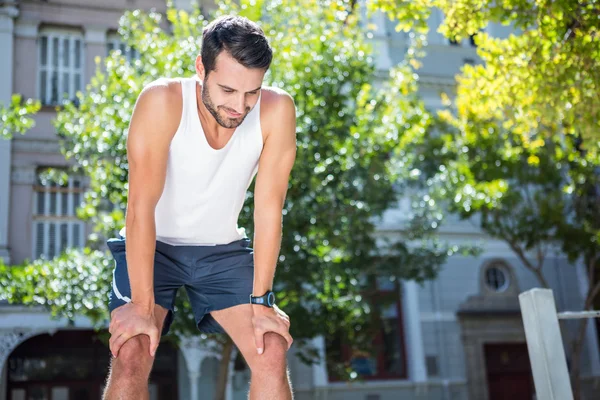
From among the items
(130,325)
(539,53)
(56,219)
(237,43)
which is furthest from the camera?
(56,219)

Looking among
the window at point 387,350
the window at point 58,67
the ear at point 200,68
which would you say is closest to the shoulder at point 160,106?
the ear at point 200,68

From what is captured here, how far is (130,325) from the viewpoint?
2.72 m

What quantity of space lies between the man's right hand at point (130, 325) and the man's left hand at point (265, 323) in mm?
370

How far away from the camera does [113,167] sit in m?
9.84

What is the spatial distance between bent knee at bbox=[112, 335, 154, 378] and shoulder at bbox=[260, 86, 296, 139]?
930 millimetres

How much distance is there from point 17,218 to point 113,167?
4709 mm

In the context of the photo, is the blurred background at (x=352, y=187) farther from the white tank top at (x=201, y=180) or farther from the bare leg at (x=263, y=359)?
the bare leg at (x=263, y=359)

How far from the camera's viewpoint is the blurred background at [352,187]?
7766 millimetres

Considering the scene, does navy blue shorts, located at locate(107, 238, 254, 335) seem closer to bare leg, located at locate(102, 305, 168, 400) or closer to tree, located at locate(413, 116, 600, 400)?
bare leg, located at locate(102, 305, 168, 400)

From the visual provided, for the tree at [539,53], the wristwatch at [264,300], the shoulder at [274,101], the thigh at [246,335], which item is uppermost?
the tree at [539,53]

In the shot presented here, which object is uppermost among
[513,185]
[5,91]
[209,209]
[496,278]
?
[5,91]

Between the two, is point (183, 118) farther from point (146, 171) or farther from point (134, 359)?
point (134, 359)

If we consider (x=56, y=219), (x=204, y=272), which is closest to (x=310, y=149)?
(x=56, y=219)

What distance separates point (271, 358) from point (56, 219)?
1189 centimetres
